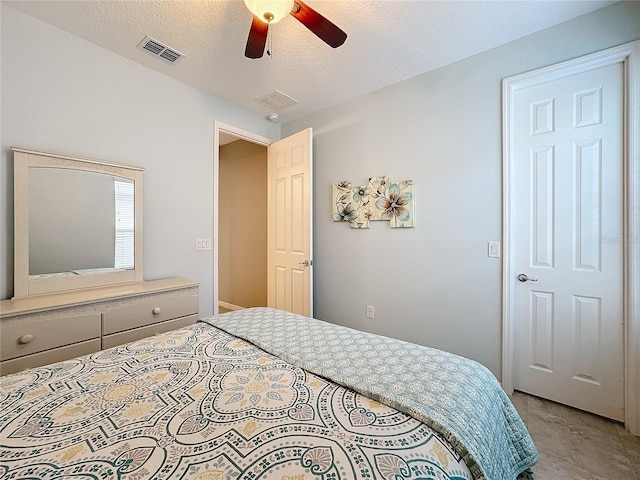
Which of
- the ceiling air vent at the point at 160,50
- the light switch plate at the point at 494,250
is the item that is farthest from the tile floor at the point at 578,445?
the ceiling air vent at the point at 160,50

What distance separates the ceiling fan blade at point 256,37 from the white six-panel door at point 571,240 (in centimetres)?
183

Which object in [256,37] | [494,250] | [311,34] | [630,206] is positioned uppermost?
[311,34]

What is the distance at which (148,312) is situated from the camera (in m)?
→ 2.00

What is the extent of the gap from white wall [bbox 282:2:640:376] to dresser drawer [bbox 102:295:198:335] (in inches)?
58.4

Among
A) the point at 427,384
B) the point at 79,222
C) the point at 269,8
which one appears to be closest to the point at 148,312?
the point at 79,222

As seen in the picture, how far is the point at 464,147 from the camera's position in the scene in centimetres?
227

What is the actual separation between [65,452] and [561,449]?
223 centimetres

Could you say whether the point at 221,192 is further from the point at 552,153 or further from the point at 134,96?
the point at 552,153

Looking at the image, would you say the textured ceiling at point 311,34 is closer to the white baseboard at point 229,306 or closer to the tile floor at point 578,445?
the tile floor at point 578,445

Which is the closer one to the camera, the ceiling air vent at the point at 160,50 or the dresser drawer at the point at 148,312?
the dresser drawer at the point at 148,312

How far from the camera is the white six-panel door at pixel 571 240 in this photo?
1.78 m

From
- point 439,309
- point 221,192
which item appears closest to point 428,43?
point 439,309

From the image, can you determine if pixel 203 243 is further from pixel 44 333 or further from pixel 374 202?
pixel 374 202

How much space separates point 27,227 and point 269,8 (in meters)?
1.96
